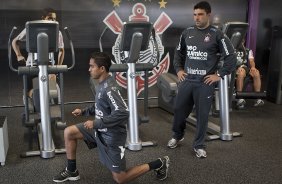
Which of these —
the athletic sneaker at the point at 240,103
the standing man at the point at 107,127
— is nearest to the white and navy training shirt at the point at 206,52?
the standing man at the point at 107,127

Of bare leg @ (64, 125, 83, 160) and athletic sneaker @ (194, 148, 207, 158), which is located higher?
bare leg @ (64, 125, 83, 160)

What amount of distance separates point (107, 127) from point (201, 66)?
1.39 meters

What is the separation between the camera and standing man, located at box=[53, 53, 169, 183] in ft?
9.16

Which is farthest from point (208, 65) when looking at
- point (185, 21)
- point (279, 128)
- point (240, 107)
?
point (185, 21)

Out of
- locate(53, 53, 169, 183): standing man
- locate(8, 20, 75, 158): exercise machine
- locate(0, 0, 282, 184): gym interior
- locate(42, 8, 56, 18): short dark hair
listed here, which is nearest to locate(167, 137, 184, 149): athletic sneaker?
locate(0, 0, 282, 184): gym interior

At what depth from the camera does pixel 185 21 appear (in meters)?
6.71

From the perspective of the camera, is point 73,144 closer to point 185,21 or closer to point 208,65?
point 208,65

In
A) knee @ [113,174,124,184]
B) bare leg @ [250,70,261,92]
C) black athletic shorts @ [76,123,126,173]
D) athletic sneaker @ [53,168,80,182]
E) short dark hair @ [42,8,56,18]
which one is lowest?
athletic sneaker @ [53,168,80,182]

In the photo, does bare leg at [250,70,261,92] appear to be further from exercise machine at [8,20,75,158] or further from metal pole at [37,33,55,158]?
metal pole at [37,33,55,158]

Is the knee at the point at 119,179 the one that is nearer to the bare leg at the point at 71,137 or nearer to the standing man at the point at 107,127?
the standing man at the point at 107,127

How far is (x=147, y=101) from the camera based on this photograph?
14.5 ft

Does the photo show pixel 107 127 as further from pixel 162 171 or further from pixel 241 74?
pixel 241 74

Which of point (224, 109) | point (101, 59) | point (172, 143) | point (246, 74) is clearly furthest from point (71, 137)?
point (246, 74)

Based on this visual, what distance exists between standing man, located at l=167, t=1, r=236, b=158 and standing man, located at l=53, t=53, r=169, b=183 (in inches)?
34.8
